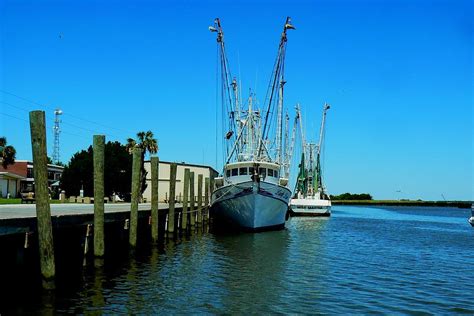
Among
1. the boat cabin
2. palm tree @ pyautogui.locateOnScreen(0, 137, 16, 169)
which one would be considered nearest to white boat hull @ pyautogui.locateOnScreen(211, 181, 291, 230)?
the boat cabin

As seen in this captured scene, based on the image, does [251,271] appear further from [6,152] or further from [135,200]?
[6,152]

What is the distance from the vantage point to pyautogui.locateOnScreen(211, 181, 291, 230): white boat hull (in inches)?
1656

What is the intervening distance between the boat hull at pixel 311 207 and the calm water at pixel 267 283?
165 feet

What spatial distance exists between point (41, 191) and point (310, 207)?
71.5 meters

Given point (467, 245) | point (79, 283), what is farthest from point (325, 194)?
point (79, 283)

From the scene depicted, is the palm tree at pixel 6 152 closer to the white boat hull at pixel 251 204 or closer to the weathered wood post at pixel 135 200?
the white boat hull at pixel 251 204

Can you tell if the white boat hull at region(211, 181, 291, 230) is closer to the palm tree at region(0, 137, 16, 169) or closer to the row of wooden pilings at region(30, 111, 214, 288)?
the row of wooden pilings at region(30, 111, 214, 288)

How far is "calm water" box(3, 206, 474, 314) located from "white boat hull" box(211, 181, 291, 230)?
30.1 feet

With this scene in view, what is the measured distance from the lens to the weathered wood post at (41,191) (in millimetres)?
16062

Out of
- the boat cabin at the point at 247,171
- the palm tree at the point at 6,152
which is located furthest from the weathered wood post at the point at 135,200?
the palm tree at the point at 6,152

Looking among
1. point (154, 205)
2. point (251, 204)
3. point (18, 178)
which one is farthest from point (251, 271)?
point (18, 178)

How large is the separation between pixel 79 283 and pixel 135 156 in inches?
368

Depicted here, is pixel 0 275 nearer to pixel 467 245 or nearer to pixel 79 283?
pixel 79 283

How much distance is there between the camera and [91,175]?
2854 inches
